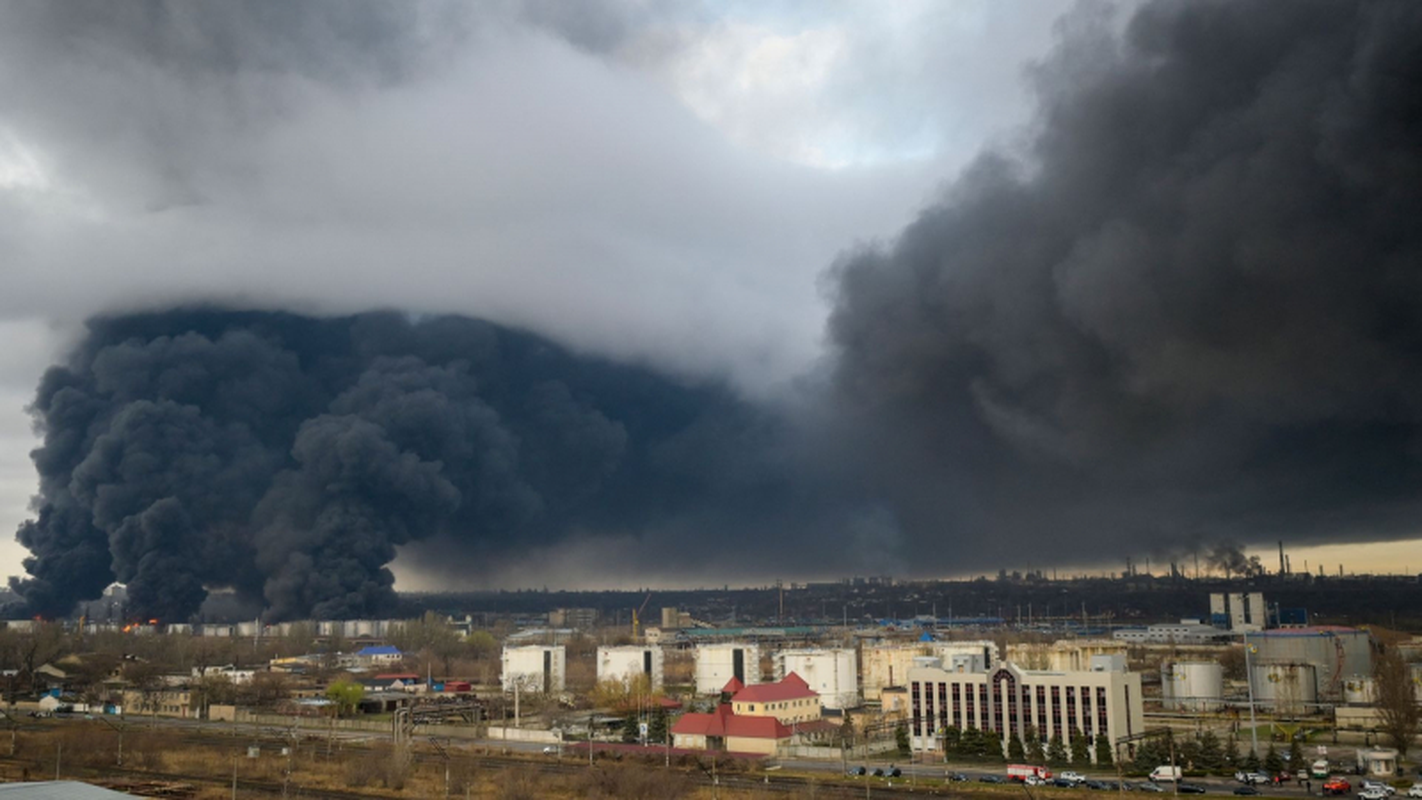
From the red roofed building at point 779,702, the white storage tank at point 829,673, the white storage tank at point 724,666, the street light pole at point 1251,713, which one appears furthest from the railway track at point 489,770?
the white storage tank at point 724,666

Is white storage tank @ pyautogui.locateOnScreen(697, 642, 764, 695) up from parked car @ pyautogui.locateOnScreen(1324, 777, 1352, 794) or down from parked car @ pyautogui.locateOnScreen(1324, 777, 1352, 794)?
up

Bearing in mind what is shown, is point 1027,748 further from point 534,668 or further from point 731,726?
point 534,668

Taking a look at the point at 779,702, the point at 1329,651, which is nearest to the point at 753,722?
the point at 779,702

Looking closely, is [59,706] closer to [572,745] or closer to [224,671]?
[224,671]

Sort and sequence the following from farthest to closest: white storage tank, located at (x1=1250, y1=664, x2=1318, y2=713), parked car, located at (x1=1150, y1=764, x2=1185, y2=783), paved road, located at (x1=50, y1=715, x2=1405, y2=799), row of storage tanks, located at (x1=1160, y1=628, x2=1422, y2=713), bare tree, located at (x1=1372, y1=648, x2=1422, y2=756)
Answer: white storage tank, located at (x1=1250, y1=664, x2=1318, y2=713)
row of storage tanks, located at (x1=1160, y1=628, x2=1422, y2=713)
bare tree, located at (x1=1372, y1=648, x2=1422, y2=756)
parked car, located at (x1=1150, y1=764, x2=1185, y2=783)
paved road, located at (x1=50, y1=715, x2=1405, y2=799)

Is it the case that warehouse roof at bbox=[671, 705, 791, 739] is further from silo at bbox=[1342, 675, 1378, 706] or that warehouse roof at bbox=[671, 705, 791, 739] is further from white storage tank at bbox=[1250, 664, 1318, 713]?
white storage tank at bbox=[1250, 664, 1318, 713]

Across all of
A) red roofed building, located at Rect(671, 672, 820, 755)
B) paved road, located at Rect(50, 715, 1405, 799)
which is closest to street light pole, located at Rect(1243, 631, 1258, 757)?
paved road, located at Rect(50, 715, 1405, 799)
